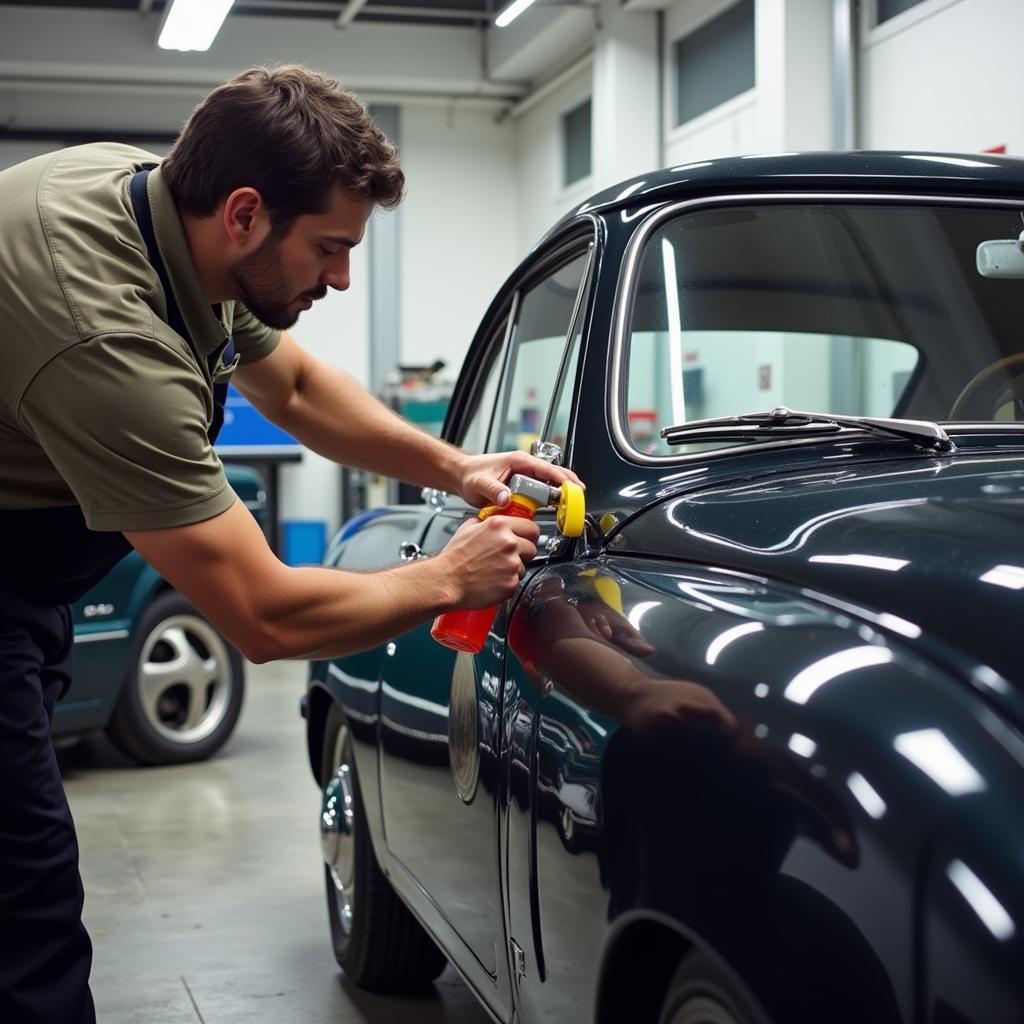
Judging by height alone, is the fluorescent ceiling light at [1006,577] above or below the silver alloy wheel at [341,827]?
above

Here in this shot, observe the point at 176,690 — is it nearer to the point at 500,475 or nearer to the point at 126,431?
the point at 500,475

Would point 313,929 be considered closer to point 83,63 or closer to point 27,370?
point 27,370

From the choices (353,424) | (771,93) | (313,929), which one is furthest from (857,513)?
(771,93)

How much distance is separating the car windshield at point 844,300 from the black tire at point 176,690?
412 centimetres

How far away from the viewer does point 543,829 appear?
192 centimetres

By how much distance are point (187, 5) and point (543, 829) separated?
33.5ft

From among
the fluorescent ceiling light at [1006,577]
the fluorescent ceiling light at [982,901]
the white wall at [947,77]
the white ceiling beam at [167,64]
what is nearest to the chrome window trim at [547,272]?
the fluorescent ceiling light at [1006,577]

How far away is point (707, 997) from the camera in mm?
1491

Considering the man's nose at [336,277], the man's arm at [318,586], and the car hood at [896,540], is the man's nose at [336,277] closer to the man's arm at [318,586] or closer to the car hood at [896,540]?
the man's arm at [318,586]

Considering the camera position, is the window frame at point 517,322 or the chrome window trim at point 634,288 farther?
the window frame at point 517,322

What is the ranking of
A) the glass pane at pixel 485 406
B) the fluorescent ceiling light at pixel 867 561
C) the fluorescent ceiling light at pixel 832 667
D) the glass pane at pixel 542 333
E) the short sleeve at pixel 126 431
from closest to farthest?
1. the fluorescent ceiling light at pixel 832 667
2. the fluorescent ceiling light at pixel 867 561
3. the short sleeve at pixel 126 431
4. the glass pane at pixel 542 333
5. the glass pane at pixel 485 406

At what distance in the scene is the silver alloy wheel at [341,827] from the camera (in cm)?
347

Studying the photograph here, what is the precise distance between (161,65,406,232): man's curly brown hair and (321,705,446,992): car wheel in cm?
154

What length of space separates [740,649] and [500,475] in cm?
86
